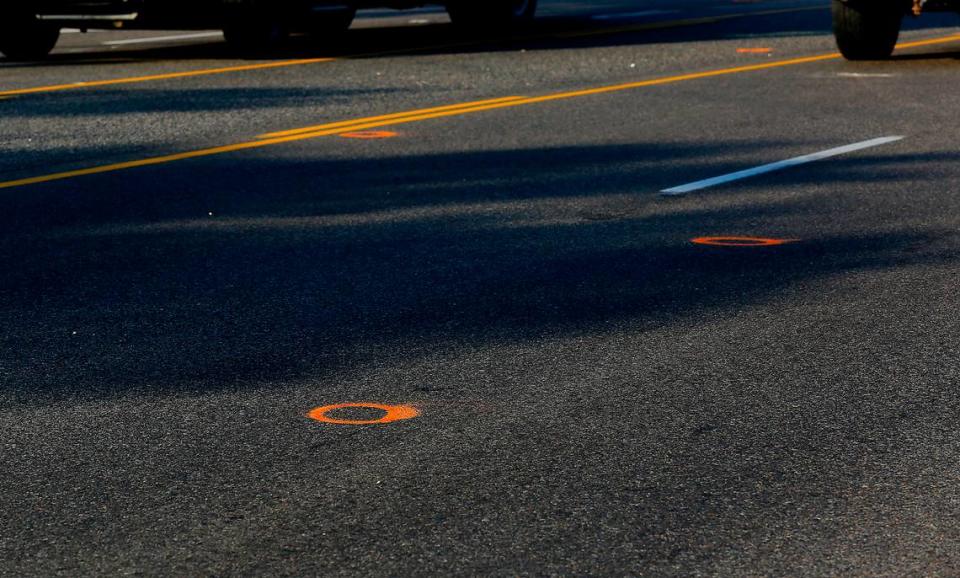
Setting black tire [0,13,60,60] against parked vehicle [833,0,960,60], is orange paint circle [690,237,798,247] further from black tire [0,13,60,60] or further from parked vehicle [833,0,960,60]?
black tire [0,13,60,60]

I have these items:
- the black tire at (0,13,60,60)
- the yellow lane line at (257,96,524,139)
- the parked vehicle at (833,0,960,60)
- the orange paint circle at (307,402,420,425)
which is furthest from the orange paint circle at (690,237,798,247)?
the black tire at (0,13,60,60)

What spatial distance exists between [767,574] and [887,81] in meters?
9.93

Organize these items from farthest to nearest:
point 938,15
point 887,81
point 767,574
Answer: point 938,15
point 887,81
point 767,574

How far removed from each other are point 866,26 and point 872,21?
0.06 meters

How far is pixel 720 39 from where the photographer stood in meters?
16.6

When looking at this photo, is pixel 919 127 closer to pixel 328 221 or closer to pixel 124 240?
pixel 328 221

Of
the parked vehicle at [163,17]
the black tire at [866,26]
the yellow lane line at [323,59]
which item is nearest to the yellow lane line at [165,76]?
the yellow lane line at [323,59]

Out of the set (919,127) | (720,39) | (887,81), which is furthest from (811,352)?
(720,39)

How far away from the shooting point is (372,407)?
15.1 ft

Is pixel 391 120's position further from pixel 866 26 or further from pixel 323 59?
pixel 866 26

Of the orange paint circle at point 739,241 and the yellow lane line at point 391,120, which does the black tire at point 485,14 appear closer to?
the yellow lane line at point 391,120

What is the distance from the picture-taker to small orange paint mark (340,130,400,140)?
33.5ft

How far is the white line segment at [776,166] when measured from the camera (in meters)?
8.28

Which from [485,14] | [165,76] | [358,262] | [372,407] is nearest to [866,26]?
[485,14]
